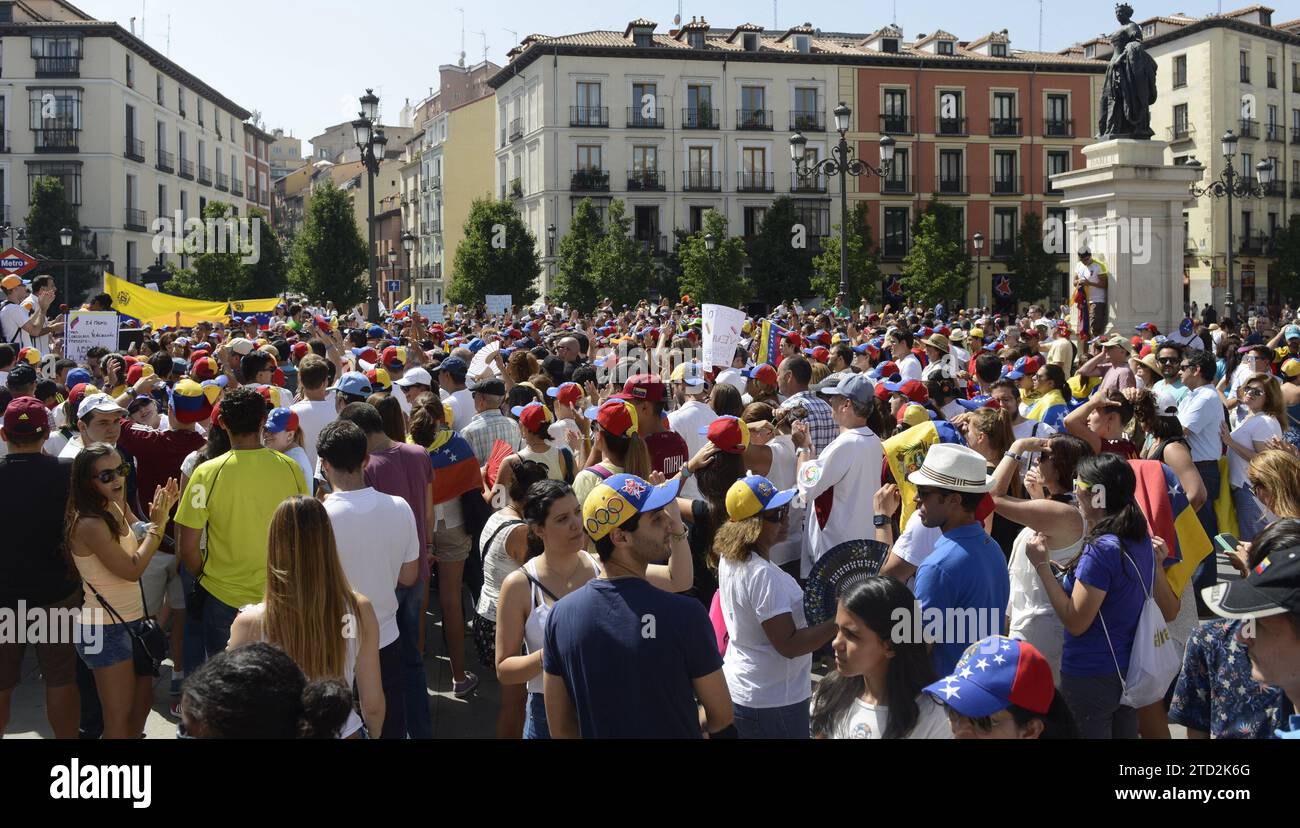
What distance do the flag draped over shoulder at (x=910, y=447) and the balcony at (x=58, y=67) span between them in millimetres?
56642

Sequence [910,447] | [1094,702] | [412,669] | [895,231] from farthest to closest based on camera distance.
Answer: [895,231], [910,447], [412,669], [1094,702]

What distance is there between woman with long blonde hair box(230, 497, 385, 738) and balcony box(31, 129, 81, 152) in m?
56.9

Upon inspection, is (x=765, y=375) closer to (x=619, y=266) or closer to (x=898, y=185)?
(x=619, y=266)

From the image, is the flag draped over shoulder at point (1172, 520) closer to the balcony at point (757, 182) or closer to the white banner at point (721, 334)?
the white banner at point (721, 334)

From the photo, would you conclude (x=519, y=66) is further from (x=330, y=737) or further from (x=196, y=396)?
(x=330, y=737)

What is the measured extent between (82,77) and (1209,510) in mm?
56514

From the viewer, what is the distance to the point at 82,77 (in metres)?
54.2

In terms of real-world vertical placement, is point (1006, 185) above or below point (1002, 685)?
above

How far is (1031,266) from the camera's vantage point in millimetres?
56125

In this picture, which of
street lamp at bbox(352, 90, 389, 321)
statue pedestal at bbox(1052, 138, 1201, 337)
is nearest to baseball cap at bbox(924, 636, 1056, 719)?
statue pedestal at bbox(1052, 138, 1201, 337)

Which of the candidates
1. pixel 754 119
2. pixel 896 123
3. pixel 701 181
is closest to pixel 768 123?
pixel 754 119

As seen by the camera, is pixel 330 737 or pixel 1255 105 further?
pixel 1255 105

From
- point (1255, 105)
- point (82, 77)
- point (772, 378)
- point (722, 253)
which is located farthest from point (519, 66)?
point (772, 378)

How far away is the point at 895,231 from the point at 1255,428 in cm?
5200
